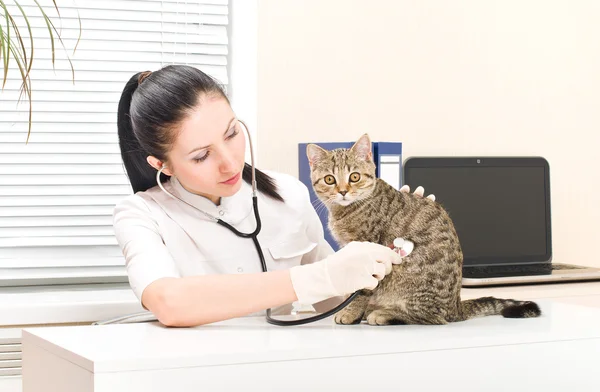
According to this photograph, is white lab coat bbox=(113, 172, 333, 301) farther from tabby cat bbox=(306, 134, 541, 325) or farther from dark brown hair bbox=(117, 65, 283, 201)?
tabby cat bbox=(306, 134, 541, 325)

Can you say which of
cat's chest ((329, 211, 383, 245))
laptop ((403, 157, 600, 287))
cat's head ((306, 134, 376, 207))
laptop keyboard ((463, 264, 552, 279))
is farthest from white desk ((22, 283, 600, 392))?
laptop ((403, 157, 600, 287))

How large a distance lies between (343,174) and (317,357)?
20.4 inches

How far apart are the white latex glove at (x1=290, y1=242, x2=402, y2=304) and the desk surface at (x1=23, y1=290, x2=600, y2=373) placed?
2.1 inches

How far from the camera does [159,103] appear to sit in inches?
52.9

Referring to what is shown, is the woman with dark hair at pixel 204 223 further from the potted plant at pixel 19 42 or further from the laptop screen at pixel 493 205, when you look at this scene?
the laptop screen at pixel 493 205

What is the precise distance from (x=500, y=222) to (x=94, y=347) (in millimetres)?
1820

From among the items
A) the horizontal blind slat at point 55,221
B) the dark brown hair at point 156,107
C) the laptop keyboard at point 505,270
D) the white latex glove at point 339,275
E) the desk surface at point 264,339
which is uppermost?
the dark brown hair at point 156,107

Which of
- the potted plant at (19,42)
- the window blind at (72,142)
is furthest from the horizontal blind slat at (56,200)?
the potted plant at (19,42)

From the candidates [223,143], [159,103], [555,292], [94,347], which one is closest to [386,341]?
[94,347]

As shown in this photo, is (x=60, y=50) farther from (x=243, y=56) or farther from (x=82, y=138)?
(x=243, y=56)

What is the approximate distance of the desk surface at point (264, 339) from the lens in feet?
2.83

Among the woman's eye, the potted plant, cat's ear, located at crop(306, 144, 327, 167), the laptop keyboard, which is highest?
the potted plant

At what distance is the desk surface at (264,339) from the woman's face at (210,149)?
261mm

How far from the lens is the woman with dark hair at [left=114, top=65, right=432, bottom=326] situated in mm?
1129
